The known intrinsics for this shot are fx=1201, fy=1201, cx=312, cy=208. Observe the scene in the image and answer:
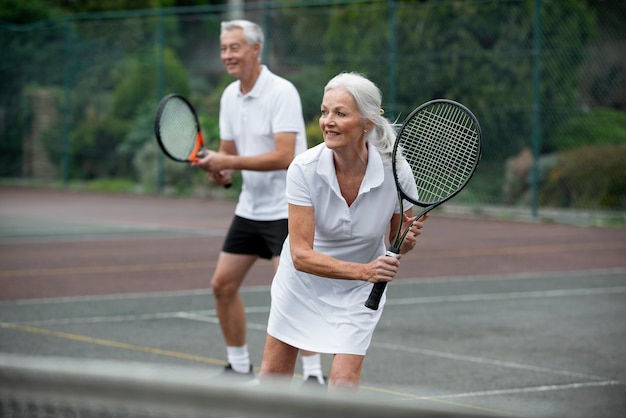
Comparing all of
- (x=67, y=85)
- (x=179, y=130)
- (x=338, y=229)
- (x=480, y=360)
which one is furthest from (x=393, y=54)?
(x=338, y=229)

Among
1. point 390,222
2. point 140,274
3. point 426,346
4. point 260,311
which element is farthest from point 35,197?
point 390,222

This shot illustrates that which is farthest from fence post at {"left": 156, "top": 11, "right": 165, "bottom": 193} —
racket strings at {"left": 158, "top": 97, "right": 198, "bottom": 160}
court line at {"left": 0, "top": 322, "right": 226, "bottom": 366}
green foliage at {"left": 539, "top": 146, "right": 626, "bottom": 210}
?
racket strings at {"left": 158, "top": 97, "right": 198, "bottom": 160}

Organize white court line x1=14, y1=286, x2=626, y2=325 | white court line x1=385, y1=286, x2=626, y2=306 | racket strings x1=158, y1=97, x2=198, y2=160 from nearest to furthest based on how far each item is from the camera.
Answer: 1. racket strings x1=158, y1=97, x2=198, y2=160
2. white court line x1=14, y1=286, x2=626, y2=325
3. white court line x1=385, y1=286, x2=626, y2=306

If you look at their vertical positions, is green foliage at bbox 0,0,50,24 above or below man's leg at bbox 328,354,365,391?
below

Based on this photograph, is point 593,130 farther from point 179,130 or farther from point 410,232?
point 410,232

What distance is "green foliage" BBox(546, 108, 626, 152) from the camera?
634 inches

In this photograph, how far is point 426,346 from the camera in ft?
25.4

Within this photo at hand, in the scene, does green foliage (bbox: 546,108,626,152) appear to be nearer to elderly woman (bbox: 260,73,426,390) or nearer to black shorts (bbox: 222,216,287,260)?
black shorts (bbox: 222,216,287,260)

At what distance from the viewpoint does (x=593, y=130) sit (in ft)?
53.2

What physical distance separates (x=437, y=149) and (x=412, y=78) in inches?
524

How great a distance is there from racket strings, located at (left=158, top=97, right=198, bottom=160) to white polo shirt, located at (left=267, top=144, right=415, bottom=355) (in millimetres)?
2253

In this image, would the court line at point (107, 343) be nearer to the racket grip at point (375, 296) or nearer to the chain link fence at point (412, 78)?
the racket grip at point (375, 296)

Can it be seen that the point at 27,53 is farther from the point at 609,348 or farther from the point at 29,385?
the point at 29,385

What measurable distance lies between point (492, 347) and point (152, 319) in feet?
8.45
